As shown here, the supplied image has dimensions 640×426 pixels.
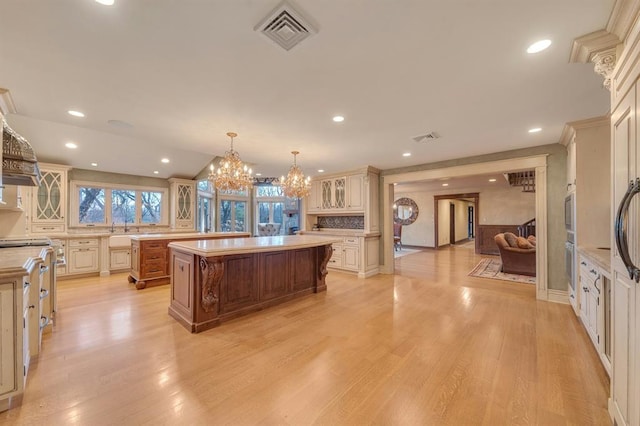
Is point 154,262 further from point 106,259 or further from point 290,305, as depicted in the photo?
point 290,305

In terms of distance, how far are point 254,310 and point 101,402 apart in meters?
1.80

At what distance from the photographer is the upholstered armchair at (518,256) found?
555cm

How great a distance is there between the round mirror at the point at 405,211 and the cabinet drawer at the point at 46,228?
9.85 metres

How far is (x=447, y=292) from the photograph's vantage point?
4340mm

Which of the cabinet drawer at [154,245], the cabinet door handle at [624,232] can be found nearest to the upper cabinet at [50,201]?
the cabinet drawer at [154,245]

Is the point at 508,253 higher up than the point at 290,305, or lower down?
higher up

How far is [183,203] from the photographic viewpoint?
704 centimetres

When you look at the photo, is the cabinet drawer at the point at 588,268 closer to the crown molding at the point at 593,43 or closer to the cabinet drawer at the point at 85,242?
the crown molding at the point at 593,43

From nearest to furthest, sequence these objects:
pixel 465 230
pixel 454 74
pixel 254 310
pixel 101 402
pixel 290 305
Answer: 1. pixel 101 402
2. pixel 454 74
3. pixel 254 310
4. pixel 290 305
5. pixel 465 230

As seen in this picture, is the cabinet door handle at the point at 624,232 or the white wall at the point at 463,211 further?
the white wall at the point at 463,211

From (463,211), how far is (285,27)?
526 inches

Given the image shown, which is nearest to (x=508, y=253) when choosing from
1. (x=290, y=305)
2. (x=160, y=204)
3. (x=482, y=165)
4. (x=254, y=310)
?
(x=482, y=165)

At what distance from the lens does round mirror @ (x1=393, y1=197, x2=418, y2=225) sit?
10672 mm

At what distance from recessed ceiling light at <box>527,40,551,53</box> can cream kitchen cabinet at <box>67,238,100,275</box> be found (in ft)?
24.0
